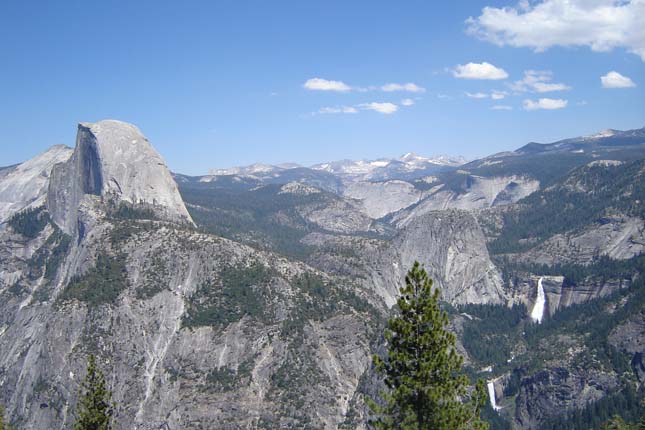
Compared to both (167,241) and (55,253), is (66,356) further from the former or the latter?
(55,253)

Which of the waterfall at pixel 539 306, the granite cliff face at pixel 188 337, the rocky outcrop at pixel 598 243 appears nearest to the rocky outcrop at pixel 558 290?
the waterfall at pixel 539 306

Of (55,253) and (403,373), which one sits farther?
(55,253)

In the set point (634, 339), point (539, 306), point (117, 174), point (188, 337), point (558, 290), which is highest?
point (117, 174)

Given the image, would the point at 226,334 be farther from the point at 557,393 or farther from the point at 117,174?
the point at 117,174

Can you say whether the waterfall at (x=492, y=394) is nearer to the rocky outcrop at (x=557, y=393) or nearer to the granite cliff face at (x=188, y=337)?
the rocky outcrop at (x=557, y=393)

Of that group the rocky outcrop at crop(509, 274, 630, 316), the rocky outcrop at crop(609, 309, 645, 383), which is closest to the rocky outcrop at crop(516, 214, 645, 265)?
the rocky outcrop at crop(509, 274, 630, 316)

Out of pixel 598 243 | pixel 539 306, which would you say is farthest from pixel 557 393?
pixel 598 243

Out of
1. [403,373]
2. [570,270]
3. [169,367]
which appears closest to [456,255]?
[570,270]
